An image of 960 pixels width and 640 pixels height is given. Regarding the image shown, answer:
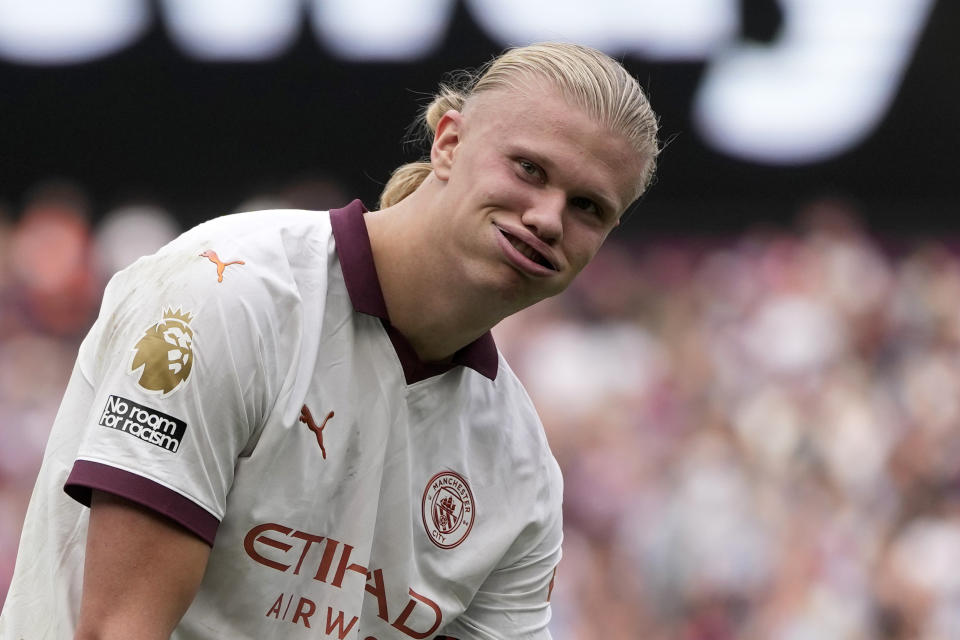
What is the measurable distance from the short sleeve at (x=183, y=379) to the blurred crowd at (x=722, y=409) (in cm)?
432

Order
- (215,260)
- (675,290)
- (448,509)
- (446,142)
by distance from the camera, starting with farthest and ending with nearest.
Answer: (675,290) → (448,509) → (446,142) → (215,260)

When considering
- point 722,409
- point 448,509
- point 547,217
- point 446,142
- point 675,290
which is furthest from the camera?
point 675,290

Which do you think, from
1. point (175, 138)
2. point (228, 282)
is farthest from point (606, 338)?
point (228, 282)

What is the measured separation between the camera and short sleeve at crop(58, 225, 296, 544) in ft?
5.73

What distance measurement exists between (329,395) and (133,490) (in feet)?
1.14

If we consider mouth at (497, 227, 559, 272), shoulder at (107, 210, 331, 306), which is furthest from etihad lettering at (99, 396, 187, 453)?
mouth at (497, 227, 559, 272)

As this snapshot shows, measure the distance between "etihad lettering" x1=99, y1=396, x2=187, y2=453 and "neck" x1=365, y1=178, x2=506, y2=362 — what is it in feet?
1.41

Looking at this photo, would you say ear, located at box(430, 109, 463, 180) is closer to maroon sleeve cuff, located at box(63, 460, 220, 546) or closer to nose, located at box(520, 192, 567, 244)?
nose, located at box(520, 192, 567, 244)

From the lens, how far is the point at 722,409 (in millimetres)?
6691

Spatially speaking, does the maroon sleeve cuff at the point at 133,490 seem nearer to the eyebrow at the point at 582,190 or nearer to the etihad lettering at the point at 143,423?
the etihad lettering at the point at 143,423

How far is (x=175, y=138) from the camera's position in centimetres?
620

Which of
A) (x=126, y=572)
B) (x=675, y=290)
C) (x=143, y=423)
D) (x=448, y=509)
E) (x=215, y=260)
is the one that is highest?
(x=215, y=260)

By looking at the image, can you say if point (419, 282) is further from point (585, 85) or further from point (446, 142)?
point (585, 85)

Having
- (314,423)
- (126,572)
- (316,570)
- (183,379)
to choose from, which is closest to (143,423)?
(183,379)
